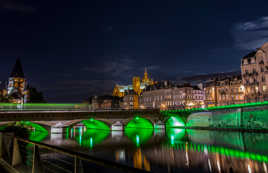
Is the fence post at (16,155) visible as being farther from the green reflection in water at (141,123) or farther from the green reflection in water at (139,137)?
the green reflection in water at (141,123)

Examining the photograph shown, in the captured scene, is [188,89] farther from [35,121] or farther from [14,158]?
[14,158]

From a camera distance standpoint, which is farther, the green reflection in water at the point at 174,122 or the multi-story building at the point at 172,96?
the multi-story building at the point at 172,96

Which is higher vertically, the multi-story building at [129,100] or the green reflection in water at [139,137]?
the multi-story building at [129,100]

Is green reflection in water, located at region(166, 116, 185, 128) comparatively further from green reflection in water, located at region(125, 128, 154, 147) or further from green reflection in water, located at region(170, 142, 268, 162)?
green reflection in water, located at region(170, 142, 268, 162)

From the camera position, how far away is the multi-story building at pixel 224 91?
83.9 m

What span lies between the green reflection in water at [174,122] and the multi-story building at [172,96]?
24088 millimetres

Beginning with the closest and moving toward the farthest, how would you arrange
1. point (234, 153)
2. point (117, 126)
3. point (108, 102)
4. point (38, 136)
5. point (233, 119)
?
1. point (234, 153)
2. point (38, 136)
3. point (233, 119)
4. point (117, 126)
5. point (108, 102)

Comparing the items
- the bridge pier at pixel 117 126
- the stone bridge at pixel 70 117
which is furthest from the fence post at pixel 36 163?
the bridge pier at pixel 117 126

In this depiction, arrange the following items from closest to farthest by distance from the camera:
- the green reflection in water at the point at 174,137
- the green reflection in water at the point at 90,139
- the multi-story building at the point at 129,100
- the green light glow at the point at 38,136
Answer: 1. the green reflection in water at the point at 90,139
2. the green reflection in water at the point at 174,137
3. the green light glow at the point at 38,136
4. the multi-story building at the point at 129,100

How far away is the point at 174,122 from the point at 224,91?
2831cm

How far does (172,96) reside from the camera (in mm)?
106875

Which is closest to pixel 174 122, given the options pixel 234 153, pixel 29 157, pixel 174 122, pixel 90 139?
pixel 174 122

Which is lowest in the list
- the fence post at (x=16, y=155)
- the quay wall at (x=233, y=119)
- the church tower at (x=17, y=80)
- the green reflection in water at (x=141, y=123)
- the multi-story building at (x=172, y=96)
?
the green reflection in water at (x=141, y=123)

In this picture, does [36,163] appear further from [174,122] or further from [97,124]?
[174,122]
